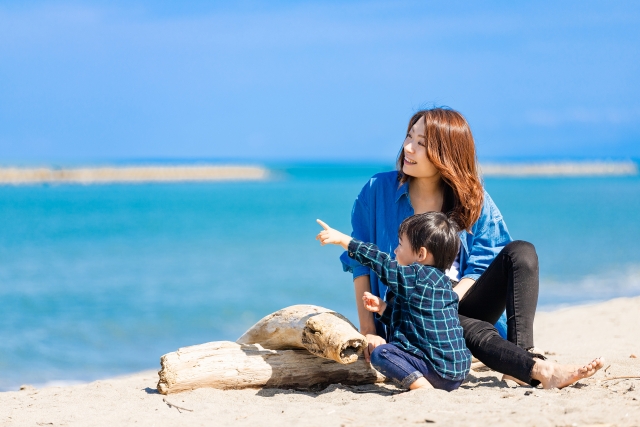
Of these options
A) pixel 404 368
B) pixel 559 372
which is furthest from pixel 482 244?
pixel 404 368

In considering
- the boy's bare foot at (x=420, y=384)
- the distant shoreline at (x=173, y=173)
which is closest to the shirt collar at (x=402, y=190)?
the boy's bare foot at (x=420, y=384)

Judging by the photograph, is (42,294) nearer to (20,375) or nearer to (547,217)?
(20,375)

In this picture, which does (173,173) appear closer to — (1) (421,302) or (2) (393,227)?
(2) (393,227)

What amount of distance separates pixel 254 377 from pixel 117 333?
4658 mm

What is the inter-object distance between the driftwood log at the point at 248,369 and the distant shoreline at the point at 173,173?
4970cm

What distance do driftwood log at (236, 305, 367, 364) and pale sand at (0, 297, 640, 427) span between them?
25cm

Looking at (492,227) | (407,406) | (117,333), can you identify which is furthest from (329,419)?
(117,333)

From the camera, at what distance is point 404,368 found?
349 centimetres

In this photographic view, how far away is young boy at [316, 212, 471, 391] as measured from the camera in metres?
3.41

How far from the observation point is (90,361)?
7.09 m

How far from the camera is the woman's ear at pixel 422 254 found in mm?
3477


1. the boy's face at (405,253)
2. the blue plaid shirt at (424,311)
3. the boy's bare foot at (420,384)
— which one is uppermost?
→ the boy's face at (405,253)

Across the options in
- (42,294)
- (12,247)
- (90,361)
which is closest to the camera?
(90,361)

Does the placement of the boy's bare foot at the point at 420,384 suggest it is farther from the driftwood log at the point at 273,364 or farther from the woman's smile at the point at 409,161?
the woman's smile at the point at 409,161
